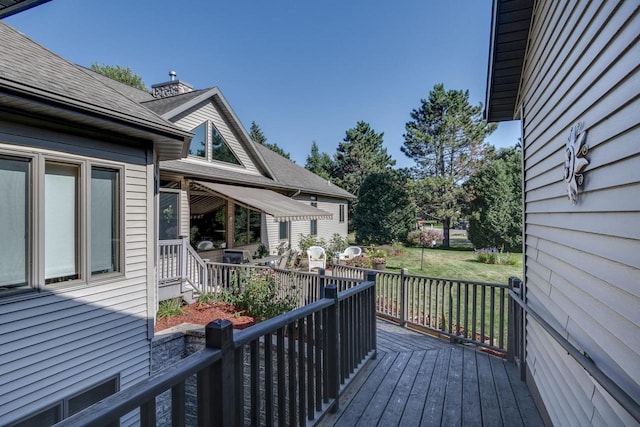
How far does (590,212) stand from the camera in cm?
205

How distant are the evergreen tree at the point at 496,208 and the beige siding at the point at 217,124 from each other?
570 inches

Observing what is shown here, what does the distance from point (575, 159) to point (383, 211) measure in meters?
19.6

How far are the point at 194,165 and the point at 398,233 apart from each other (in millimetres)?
15509

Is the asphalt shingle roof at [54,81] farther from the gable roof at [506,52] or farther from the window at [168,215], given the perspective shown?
the gable roof at [506,52]

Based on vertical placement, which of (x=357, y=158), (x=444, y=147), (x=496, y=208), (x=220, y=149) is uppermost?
(x=357, y=158)

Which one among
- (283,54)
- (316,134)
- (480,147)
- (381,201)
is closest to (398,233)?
(381,201)

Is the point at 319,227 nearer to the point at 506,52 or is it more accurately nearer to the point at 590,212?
the point at 506,52

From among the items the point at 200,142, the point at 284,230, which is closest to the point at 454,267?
the point at 284,230

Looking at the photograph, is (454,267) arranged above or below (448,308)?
below

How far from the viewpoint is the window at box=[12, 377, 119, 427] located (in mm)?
4133

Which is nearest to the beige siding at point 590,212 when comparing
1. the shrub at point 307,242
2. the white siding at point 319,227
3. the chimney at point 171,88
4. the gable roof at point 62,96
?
the gable roof at point 62,96

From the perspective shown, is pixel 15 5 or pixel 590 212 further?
pixel 15 5

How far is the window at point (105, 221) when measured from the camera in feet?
15.6

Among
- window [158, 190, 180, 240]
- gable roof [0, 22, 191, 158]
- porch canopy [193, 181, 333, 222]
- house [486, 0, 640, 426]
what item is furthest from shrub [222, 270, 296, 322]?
house [486, 0, 640, 426]
